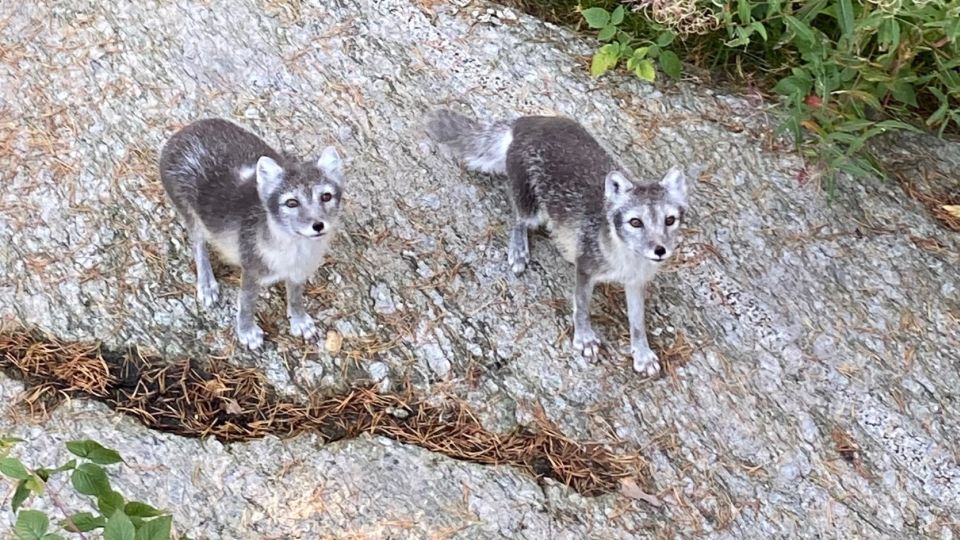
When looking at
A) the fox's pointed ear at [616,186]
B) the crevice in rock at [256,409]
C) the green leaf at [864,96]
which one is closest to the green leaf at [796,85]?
the green leaf at [864,96]

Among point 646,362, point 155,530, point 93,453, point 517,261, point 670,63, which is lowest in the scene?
point 646,362

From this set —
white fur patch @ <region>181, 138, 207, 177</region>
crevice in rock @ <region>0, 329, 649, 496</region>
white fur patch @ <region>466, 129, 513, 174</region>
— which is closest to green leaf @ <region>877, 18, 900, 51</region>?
white fur patch @ <region>466, 129, 513, 174</region>

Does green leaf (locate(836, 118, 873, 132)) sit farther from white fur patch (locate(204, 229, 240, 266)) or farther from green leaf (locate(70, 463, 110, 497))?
green leaf (locate(70, 463, 110, 497))

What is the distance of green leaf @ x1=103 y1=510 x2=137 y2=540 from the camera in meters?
2.12

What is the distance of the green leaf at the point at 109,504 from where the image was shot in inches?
90.4

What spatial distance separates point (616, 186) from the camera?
15.4 ft

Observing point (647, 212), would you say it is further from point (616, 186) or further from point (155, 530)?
point (155, 530)

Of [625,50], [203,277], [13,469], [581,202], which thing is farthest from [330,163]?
[13,469]

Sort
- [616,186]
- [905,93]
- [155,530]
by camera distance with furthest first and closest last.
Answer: [905,93]
[616,186]
[155,530]

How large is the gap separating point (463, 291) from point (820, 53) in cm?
237

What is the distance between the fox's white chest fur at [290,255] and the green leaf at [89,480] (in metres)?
2.31

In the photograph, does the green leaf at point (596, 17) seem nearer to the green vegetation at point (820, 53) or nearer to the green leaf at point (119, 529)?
the green vegetation at point (820, 53)

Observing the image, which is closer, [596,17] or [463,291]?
[463,291]

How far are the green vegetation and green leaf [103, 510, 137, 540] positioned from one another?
3839 millimetres
